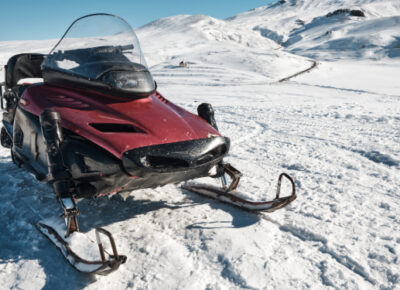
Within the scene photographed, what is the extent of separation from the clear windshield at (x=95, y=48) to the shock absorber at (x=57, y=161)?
1.99 feet

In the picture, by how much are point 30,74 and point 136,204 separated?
2168 mm

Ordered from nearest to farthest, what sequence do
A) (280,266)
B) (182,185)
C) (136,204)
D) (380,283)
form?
(380,283), (280,266), (136,204), (182,185)

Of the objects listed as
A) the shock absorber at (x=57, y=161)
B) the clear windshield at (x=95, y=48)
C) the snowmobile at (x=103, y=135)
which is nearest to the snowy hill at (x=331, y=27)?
the clear windshield at (x=95, y=48)

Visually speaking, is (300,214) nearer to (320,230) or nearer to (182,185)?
(320,230)

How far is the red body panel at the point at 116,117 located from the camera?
251 centimetres

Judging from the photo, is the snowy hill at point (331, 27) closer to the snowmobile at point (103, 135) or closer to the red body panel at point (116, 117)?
the snowmobile at point (103, 135)

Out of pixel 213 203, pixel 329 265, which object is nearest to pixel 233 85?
pixel 213 203

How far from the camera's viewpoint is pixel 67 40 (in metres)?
3.37

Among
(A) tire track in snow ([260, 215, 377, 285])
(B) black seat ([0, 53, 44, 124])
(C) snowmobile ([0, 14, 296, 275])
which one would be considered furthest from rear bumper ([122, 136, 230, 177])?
(B) black seat ([0, 53, 44, 124])

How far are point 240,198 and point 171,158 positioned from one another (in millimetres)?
931

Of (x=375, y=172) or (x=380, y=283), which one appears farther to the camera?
(x=375, y=172)

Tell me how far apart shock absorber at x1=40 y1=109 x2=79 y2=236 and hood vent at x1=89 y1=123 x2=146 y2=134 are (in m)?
0.25

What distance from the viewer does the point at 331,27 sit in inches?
2085

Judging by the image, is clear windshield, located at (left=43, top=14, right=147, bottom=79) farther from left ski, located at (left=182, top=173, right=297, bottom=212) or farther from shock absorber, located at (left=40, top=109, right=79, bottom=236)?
left ski, located at (left=182, top=173, right=297, bottom=212)
